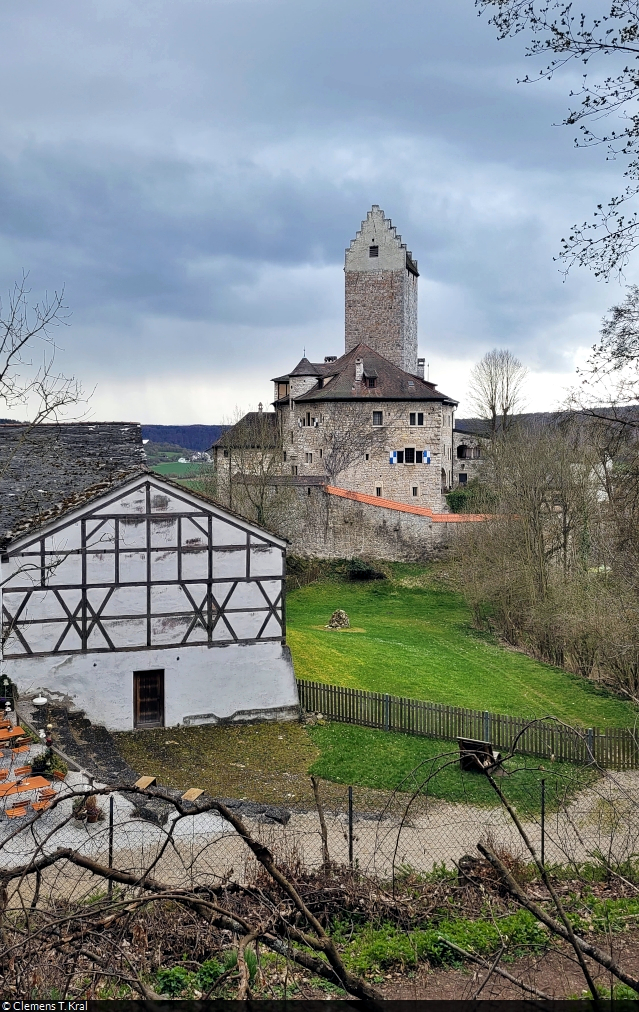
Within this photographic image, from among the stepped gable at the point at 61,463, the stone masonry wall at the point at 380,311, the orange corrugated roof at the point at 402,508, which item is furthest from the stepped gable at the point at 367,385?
the stepped gable at the point at 61,463

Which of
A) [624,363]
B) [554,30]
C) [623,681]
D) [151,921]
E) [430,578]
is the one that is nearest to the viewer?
[151,921]

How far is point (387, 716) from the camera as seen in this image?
16.4 m

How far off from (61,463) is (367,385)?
2830 centimetres

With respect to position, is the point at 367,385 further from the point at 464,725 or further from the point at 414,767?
the point at 414,767

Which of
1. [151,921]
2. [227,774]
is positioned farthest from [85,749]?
[151,921]

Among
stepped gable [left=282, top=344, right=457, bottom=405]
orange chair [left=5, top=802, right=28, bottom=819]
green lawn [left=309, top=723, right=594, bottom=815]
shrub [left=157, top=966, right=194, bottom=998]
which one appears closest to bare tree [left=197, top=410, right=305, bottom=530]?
stepped gable [left=282, top=344, right=457, bottom=405]

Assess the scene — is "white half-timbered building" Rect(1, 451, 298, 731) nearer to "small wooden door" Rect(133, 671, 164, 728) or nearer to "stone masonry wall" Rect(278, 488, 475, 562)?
"small wooden door" Rect(133, 671, 164, 728)

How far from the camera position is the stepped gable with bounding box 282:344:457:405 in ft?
146

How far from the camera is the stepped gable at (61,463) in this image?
16.9 metres

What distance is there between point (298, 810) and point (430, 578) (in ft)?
77.5

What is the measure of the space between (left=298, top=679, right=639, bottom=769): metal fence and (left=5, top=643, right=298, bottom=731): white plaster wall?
0.95 meters

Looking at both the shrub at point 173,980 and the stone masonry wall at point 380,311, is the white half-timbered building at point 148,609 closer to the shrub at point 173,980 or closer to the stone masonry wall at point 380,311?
the shrub at point 173,980

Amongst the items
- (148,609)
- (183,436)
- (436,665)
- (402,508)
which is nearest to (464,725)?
(148,609)

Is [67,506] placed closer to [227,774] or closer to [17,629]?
[17,629]
